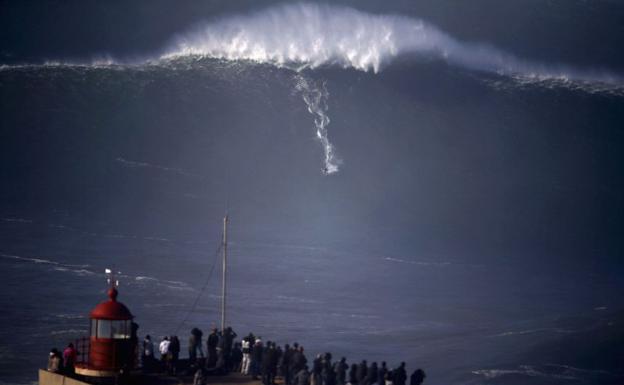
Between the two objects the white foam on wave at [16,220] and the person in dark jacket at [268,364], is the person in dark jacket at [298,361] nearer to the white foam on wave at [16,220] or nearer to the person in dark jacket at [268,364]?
the person in dark jacket at [268,364]

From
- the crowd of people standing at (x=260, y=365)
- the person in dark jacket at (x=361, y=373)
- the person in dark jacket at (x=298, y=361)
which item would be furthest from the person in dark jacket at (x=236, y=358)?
the person in dark jacket at (x=361, y=373)

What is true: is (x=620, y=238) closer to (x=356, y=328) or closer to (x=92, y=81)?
(x=356, y=328)

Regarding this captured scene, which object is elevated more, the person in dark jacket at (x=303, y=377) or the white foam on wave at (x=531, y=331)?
the white foam on wave at (x=531, y=331)

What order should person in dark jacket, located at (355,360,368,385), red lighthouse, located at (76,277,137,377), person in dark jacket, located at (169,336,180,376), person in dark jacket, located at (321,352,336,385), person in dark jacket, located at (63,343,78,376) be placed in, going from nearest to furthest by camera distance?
red lighthouse, located at (76,277,137,377) < person in dark jacket, located at (63,343,78,376) < person in dark jacket, located at (321,352,336,385) < person in dark jacket, located at (355,360,368,385) < person in dark jacket, located at (169,336,180,376)

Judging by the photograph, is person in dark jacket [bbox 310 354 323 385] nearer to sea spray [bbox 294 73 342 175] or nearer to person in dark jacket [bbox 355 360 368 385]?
person in dark jacket [bbox 355 360 368 385]

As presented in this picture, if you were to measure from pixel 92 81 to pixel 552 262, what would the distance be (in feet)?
79.5

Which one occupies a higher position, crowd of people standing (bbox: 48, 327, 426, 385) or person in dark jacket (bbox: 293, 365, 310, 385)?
crowd of people standing (bbox: 48, 327, 426, 385)

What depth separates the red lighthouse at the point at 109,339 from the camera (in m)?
25.5

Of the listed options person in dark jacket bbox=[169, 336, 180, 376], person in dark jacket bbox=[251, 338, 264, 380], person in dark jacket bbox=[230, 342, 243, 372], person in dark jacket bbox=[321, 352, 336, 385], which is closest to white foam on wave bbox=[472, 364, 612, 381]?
person in dark jacket bbox=[230, 342, 243, 372]

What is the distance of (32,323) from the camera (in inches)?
1610

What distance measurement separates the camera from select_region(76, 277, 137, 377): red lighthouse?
25.5 metres

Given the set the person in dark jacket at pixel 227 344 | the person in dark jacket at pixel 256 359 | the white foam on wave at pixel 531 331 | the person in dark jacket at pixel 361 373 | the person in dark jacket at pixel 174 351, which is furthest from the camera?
the white foam on wave at pixel 531 331

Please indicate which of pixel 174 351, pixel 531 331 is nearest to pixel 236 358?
pixel 174 351

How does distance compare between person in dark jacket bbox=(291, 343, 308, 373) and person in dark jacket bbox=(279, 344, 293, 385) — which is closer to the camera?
person in dark jacket bbox=(291, 343, 308, 373)
